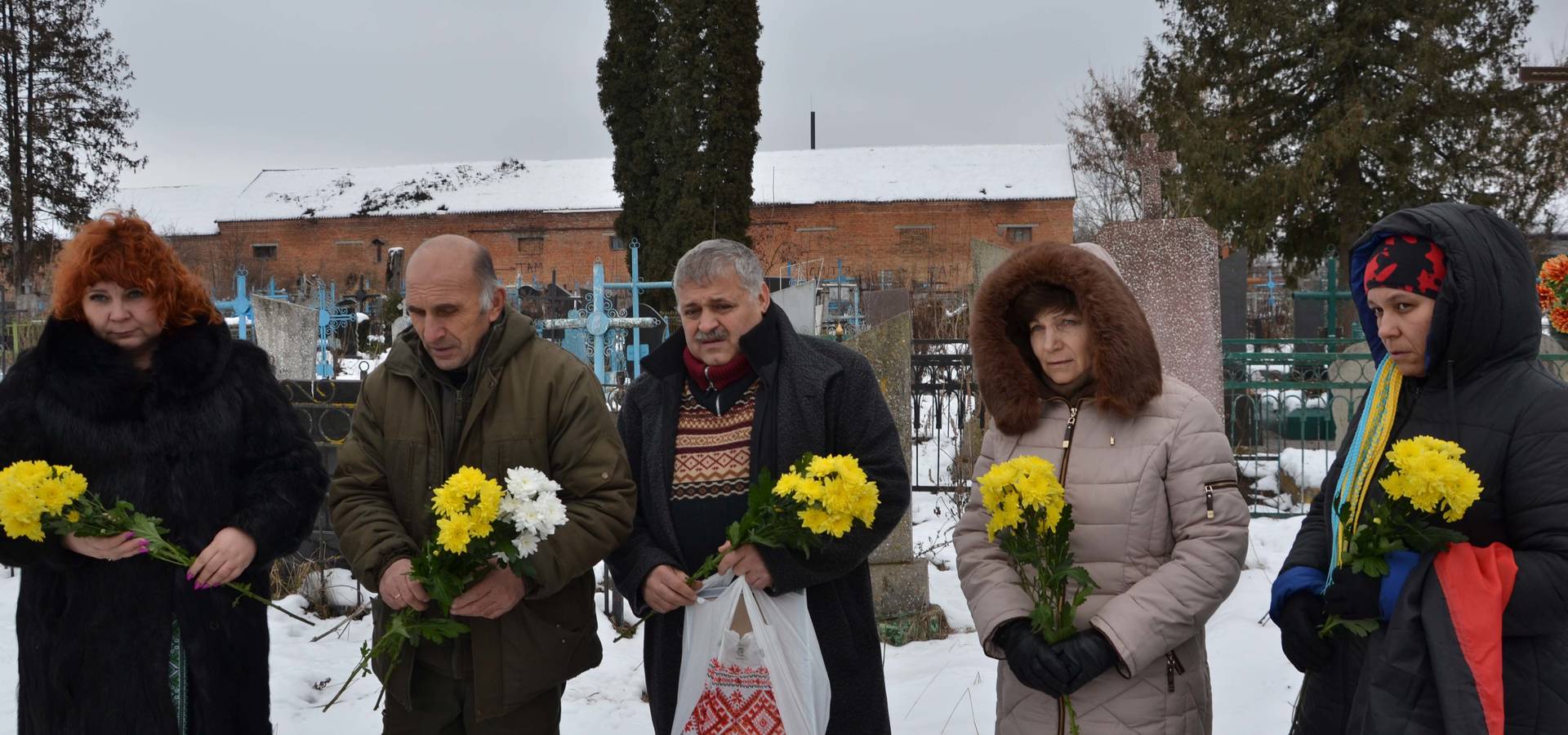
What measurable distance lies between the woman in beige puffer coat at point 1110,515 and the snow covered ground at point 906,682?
5.18 feet

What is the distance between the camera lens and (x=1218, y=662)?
412 cm

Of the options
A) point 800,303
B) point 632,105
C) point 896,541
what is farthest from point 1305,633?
point 632,105

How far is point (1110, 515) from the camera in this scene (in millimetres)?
2254

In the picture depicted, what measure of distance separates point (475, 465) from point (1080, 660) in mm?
1419

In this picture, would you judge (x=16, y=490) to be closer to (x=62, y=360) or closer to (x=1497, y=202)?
(x=62, y=360)

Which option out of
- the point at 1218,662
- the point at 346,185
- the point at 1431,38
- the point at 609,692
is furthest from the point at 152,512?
the point at 346,185

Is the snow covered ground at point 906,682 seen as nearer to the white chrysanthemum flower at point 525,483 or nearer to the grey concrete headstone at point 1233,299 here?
the white chrysanthemum flower at point 525,483

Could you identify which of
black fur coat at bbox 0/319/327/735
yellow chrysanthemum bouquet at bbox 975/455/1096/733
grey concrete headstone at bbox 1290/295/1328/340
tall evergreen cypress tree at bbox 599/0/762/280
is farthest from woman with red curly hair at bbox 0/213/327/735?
tall evergreen cypress tree at bbox 599/0/762/280

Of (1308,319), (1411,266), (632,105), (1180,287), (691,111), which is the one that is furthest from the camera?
(632,105)

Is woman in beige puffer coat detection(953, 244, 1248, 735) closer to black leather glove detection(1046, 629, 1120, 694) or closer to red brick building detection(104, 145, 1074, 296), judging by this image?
black leather glove detection(1046, 629, 1120, 694)

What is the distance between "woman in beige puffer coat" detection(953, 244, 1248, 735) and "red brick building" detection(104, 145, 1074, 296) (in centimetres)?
2799

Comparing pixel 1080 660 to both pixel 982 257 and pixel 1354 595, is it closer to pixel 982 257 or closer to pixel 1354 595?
pixel 1354 595

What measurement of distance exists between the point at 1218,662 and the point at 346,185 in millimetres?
38199

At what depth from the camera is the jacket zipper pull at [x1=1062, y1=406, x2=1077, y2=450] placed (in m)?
2.34
